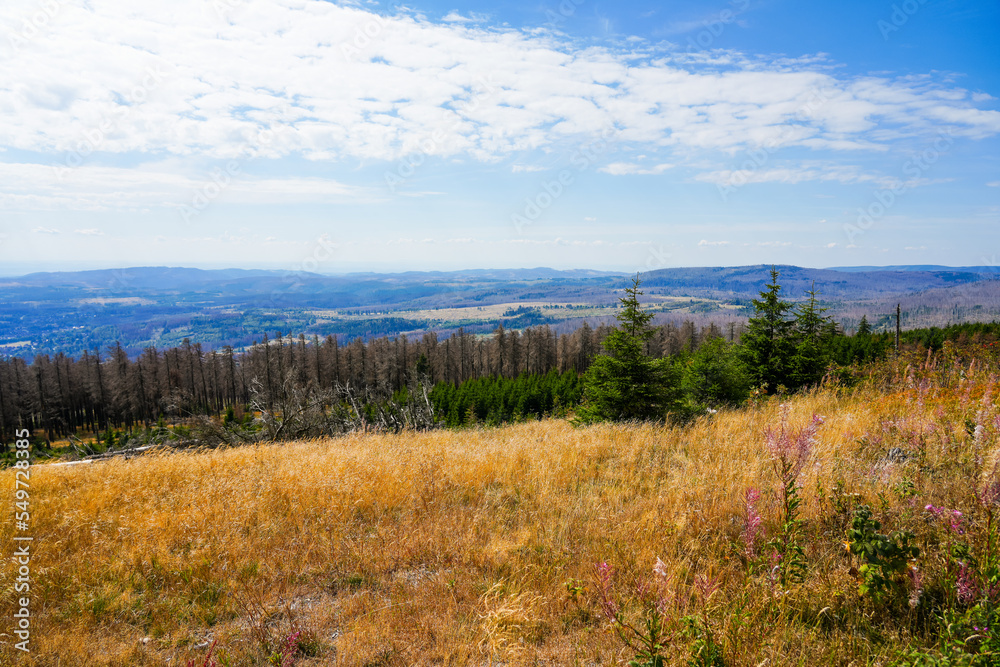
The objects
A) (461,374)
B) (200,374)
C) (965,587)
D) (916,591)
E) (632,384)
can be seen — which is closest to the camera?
(965,587)

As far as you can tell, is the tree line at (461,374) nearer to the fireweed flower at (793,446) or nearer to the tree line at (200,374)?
the tree line at (200,374)

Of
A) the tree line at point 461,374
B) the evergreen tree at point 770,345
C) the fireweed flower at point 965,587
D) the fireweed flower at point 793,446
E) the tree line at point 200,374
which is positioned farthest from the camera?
the tree line at point 200,374

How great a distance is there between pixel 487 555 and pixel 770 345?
17.2 m

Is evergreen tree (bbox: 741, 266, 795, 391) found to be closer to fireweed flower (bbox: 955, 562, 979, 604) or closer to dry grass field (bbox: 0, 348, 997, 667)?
dry grass field (bbox: 0, 348, 997, 667)

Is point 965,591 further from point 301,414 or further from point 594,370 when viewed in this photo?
point 301,414

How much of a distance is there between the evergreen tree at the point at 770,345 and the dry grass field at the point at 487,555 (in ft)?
34.7

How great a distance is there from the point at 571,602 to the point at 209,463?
7317 mm

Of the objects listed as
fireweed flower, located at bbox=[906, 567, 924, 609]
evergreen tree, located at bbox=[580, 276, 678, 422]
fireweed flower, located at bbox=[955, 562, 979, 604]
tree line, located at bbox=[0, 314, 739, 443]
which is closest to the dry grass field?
fireweed flower, located at bbox=[906, 567, 924, 609]

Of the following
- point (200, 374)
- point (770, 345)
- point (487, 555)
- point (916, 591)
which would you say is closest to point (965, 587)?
point (916, 591)

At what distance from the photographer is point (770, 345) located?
17.6 metres

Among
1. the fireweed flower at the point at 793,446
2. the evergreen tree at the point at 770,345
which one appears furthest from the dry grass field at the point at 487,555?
the evergreen tree at the point at 770,345

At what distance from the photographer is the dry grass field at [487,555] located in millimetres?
3270

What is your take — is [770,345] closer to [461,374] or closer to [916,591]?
[916,591]

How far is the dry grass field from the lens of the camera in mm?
3270
